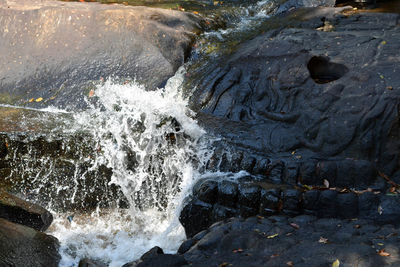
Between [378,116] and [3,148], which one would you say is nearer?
[378,116]

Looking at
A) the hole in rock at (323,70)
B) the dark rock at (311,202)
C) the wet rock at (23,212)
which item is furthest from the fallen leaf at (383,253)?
the wet rock at (23,212)

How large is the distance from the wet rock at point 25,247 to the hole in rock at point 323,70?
4029mm

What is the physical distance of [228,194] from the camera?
4.80m

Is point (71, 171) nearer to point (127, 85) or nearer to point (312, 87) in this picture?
point (127, 85)

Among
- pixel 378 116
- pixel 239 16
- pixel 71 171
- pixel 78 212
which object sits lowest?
pixel 78 212

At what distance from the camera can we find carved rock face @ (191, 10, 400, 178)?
197 inches

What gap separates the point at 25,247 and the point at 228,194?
224 centimetres

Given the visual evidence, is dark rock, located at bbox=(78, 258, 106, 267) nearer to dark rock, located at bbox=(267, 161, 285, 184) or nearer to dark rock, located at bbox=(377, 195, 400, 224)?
dark rock, located at bbox=(267, 161, 285, 184)

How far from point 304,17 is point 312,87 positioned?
2.97m

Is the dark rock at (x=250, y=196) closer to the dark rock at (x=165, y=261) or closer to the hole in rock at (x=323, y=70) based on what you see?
the dark rock at (x=165, y=261)

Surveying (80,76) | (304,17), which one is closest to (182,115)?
(80,76)

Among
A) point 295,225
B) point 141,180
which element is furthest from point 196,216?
point 295,225

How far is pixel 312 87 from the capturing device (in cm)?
550

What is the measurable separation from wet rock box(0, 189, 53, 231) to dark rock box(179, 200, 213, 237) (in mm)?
1818
